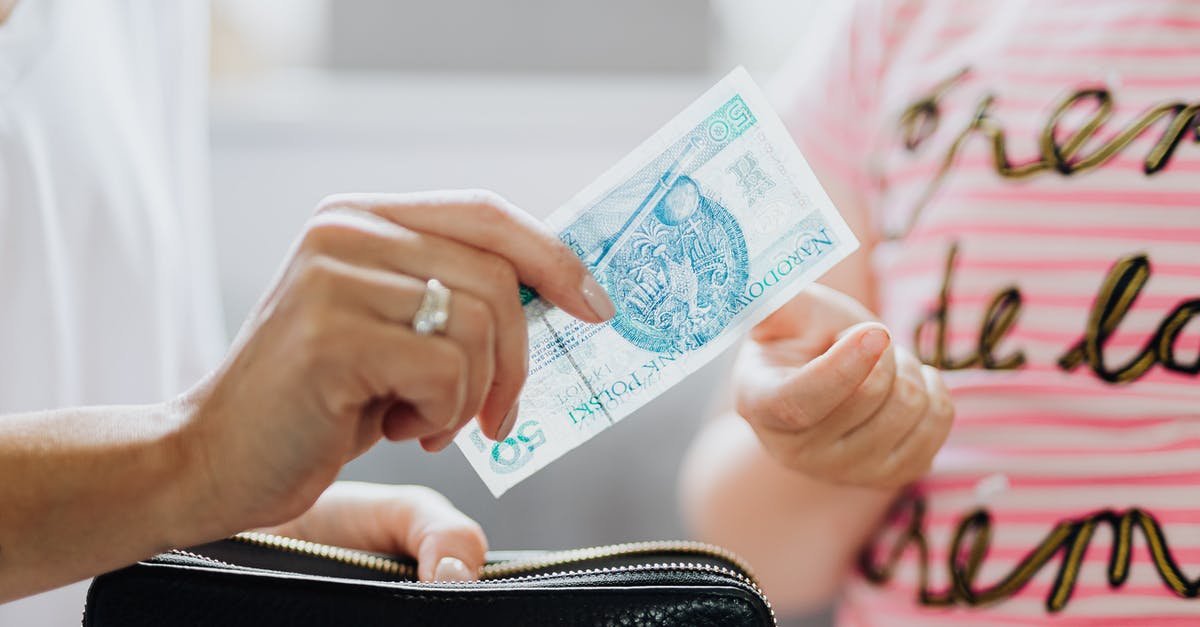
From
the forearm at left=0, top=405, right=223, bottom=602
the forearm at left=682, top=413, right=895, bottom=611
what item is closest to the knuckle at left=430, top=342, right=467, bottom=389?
the forearm at left=0, top=405, right=223, bottom=602

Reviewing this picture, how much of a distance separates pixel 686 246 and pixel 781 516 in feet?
1.02

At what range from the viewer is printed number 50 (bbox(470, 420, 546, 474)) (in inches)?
22.3

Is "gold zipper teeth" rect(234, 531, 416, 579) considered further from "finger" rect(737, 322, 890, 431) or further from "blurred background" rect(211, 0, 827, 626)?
"blurred background" rect(211, 0, 827, 626)

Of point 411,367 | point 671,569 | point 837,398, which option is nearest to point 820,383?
point 837,398

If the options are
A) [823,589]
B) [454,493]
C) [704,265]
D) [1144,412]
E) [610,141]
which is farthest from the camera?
[610,141]

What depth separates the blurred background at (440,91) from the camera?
4.69ft

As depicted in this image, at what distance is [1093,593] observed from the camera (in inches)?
25.6

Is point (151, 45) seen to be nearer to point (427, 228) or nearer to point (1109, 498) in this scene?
point (427, 228)

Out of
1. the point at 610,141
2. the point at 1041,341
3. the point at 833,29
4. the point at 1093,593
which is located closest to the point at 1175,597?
the point at 1093,593

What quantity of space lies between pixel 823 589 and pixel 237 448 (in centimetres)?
54

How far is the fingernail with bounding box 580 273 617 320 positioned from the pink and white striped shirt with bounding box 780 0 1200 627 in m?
0.34

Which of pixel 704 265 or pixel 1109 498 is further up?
pixel 704 265

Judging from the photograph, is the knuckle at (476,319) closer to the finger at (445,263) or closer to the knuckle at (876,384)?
the finger at (445,263)

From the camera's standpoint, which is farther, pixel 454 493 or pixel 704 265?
pixel 454 493
